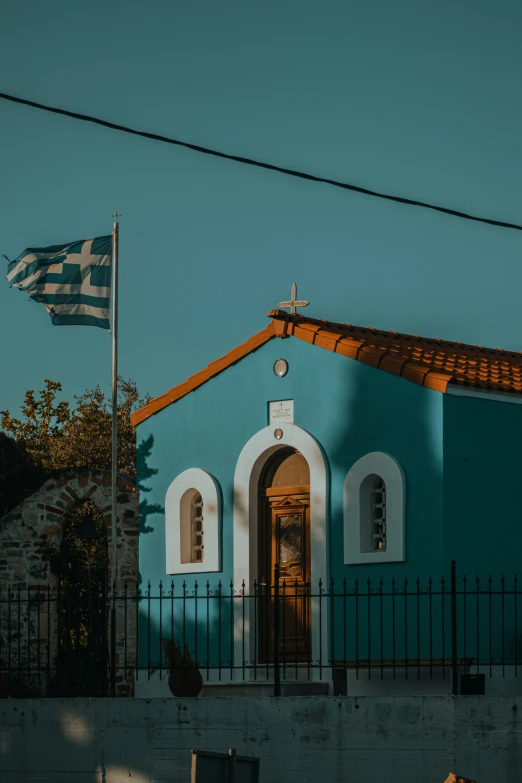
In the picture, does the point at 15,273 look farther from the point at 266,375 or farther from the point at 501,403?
the point at 501,403

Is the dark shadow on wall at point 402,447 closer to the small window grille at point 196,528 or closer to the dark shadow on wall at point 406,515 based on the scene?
the dark shadow on wall at point 406,515

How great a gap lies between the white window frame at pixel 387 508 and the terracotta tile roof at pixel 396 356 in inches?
42.1

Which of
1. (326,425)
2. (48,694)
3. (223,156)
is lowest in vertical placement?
(48,694)

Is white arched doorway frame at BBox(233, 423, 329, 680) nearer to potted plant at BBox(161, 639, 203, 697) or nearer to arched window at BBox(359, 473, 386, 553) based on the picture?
arched window at BBox(359, 473, 386, 553)

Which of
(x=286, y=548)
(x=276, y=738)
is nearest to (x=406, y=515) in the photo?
(x=286, y=548)

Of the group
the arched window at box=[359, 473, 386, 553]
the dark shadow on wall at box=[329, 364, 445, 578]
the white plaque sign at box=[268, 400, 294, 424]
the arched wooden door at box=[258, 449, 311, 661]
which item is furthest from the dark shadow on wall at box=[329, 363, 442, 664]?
the white plaque sign at box=[268, 400, 294, 424]

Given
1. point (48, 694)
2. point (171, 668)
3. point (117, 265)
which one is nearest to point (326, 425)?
point (171, 668)

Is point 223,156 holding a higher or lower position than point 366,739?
higher

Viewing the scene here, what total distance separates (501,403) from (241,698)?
500 cm

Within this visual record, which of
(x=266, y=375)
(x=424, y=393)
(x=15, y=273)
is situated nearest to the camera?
(x=424, y=393)

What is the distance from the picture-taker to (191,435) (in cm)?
1850

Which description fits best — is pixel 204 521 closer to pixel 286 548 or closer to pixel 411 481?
pixel 286 548

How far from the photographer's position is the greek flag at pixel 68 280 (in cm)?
2056

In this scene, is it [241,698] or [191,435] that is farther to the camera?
[191,435]
